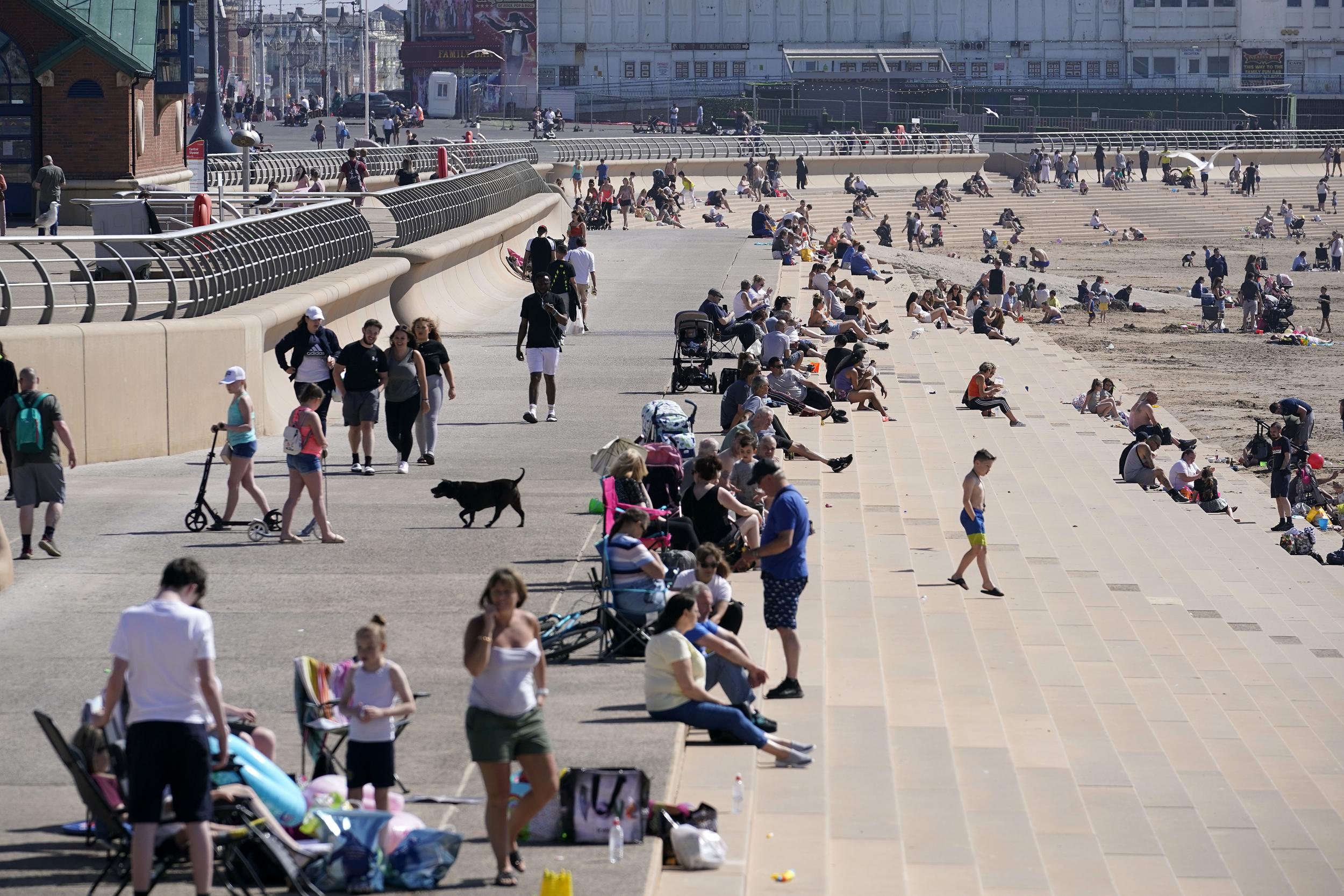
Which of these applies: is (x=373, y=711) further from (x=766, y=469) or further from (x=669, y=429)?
(x=669, y=429)

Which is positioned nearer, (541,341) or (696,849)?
(696,849)

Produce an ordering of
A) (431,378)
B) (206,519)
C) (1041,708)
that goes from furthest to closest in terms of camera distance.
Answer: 1. (431,378)
2. (206,519)
3. (1041,708)

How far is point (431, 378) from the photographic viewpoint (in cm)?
1541

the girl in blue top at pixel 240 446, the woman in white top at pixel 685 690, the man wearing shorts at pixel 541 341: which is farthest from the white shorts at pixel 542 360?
the woman in white top at pixel 685 690

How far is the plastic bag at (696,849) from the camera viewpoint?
7.26 meters

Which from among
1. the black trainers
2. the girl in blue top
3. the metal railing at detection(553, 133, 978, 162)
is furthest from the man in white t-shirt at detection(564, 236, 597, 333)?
the metal railing at detection(553, 133, 978, 162)

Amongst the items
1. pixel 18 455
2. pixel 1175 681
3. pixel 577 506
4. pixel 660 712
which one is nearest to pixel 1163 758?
pixel 1175 681

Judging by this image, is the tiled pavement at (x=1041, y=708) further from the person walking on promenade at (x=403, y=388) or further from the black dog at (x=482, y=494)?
the person walking on promenade at (x=403, y=388)

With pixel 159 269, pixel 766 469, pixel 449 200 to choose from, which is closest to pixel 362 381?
pixel 159 269

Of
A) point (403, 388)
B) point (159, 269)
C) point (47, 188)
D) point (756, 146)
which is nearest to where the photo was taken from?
point (403, 388)

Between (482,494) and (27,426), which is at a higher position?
(27,426)

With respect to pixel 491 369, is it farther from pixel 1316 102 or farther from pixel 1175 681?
pixel 1316 102

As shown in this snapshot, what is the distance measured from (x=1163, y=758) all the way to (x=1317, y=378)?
24.9m

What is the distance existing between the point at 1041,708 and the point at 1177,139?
67.2 metres
